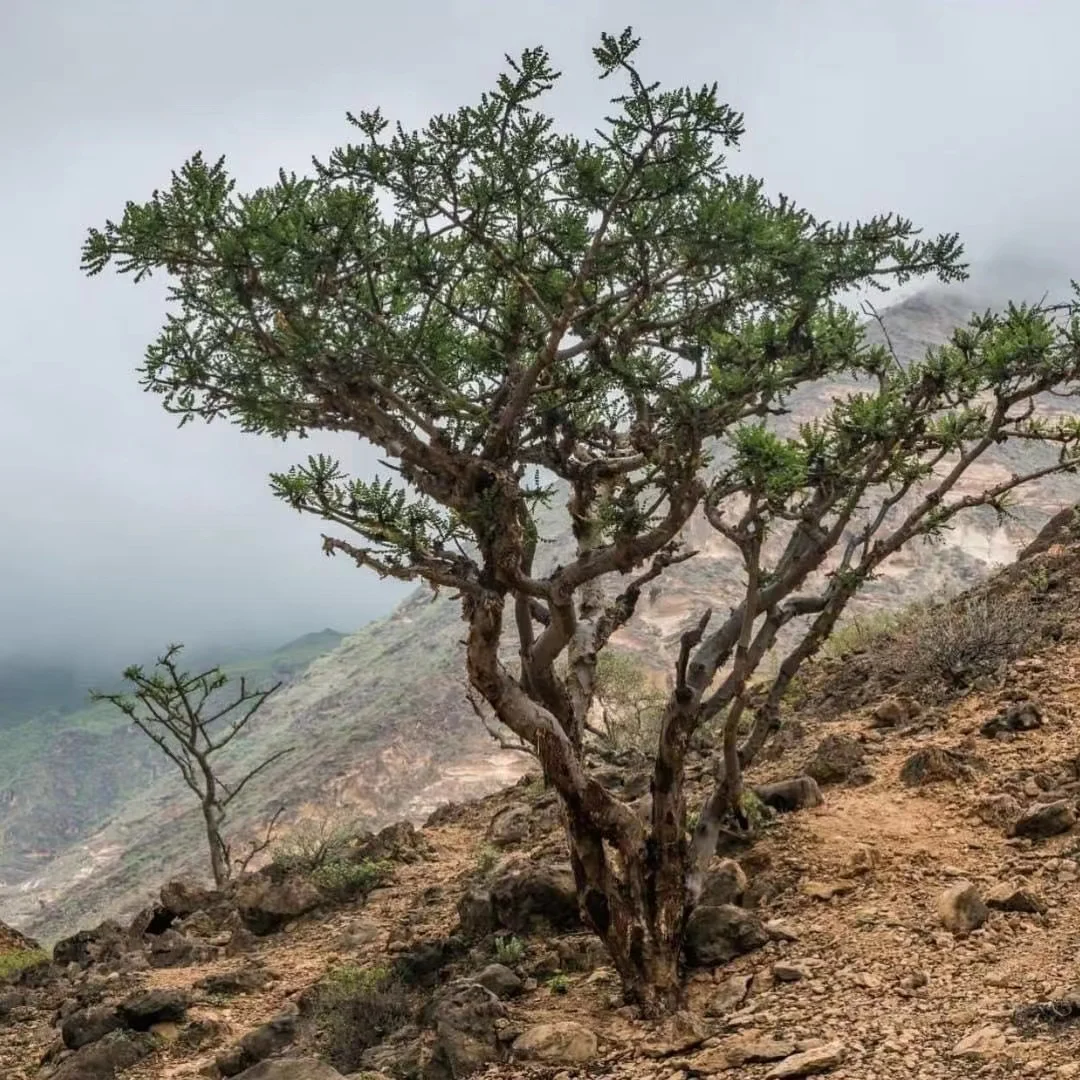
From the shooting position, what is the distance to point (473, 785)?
4147cm

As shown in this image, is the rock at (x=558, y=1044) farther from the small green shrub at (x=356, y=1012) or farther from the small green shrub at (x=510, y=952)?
the small green shrub at (x=356, y=1012)

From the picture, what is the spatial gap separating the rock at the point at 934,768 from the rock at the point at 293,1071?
5067mm

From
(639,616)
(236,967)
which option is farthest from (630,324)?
(639,616)

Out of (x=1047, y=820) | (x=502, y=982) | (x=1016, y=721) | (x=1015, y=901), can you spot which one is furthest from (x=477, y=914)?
(x=1016, y=721)

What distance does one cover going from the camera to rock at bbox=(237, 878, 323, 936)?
10.2 meters

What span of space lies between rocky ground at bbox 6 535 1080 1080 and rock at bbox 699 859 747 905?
15 millimetres

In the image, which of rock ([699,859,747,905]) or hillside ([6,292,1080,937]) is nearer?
rock ([699,859,747,905])

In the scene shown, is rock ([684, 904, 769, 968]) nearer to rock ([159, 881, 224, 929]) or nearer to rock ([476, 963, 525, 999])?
rock ([476, 963, 525, 999])

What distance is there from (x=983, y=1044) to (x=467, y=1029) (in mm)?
2807

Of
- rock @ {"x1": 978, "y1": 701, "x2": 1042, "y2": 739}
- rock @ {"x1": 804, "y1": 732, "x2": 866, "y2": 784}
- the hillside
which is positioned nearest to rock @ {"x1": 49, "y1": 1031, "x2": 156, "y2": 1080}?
rock @ {"x1": 804, "y1": 732, "x2": 866, "y2": 784}

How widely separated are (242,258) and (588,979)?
15.8 ft

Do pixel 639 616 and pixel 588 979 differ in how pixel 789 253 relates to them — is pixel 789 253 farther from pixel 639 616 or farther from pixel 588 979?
pixel 639 616

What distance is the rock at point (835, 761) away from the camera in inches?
356

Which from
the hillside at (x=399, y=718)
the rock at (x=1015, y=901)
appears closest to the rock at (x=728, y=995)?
the rock at (x=1015, y=901)
